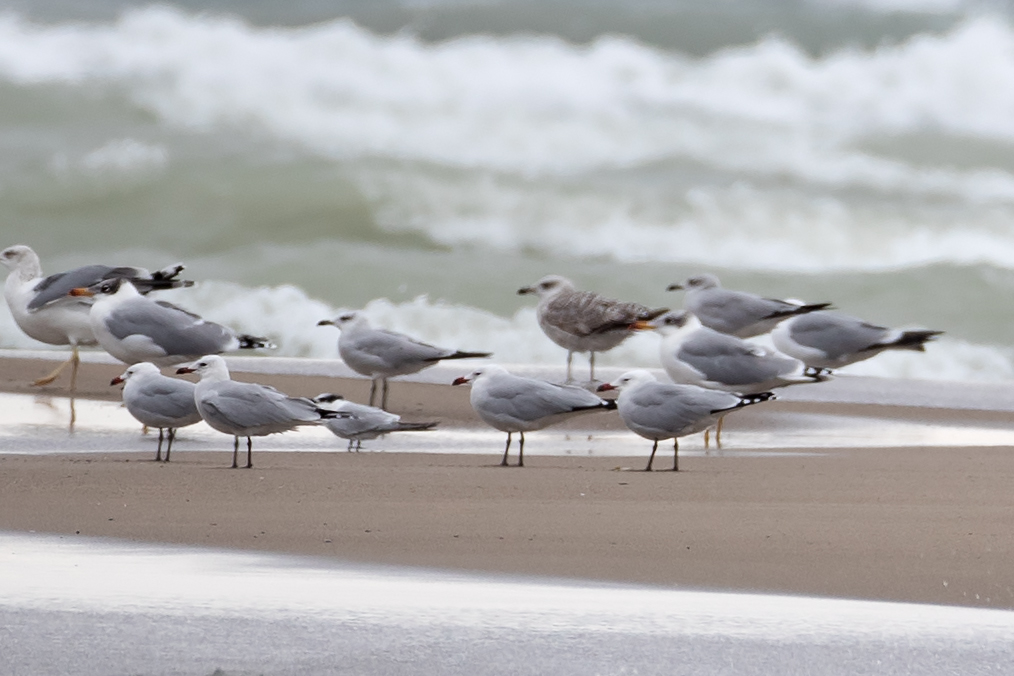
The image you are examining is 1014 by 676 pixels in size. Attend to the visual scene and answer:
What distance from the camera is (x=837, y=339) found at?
12.1 m

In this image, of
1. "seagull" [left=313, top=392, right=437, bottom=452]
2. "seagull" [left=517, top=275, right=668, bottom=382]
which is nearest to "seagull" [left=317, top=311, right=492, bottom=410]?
"seagull" [left=313, top=392, right=437, bottom=452]

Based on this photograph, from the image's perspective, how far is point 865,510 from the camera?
669 cm

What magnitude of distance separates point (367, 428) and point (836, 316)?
4.52 m

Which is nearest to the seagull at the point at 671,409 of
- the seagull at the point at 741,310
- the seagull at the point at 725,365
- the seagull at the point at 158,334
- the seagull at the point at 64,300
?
the seagull at the point at 725,365

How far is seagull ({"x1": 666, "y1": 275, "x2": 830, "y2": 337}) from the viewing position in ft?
40.5

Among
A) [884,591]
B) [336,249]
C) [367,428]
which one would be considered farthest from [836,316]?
[336,249]

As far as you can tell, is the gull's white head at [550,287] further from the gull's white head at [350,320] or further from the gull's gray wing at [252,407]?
the gull's gray wing at [252,407]

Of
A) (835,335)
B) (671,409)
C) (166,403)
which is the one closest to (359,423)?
(166,403)

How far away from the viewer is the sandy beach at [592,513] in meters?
5.49

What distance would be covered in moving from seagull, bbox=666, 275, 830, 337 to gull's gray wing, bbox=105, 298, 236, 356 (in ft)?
12.0

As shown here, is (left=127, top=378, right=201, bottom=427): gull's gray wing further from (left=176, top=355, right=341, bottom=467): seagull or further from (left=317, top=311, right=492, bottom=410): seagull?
(left=317, top=311, right=492, bottom=410): seagull

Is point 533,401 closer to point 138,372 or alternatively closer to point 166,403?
point 166,403

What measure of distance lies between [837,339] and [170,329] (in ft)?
15.4

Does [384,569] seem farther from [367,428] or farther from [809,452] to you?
[809,452]
